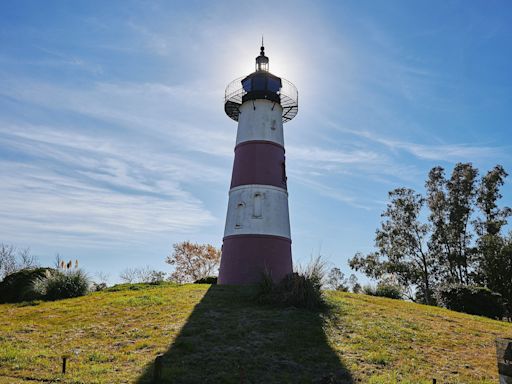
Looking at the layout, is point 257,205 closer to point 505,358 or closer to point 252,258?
point 252,258

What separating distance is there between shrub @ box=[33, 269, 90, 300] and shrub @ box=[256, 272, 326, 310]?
8598mm

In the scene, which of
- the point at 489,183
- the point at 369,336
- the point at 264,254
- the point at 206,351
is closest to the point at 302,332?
the point at 369,336

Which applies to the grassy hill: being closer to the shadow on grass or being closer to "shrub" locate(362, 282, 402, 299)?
the shadow on grass

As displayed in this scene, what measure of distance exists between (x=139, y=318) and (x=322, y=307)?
20.2ft

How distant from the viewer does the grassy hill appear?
8.76 meters

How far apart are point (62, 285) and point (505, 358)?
55.2 ft

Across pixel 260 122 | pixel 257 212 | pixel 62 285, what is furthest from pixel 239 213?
pixel 62 285

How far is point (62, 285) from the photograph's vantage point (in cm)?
1770

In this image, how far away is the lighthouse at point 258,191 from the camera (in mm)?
19219

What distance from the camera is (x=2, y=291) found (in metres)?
17.3

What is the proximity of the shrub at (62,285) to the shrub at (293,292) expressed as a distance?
28.2ft

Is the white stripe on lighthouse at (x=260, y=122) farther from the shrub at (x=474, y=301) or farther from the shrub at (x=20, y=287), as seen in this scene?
the shrub at (x=474, y=301)

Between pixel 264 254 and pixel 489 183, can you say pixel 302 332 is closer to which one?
pixel 264 254

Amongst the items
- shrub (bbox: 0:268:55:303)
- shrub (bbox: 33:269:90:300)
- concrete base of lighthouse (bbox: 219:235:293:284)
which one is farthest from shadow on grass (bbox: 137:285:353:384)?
shrub (bbox: 0:268:55:303)
